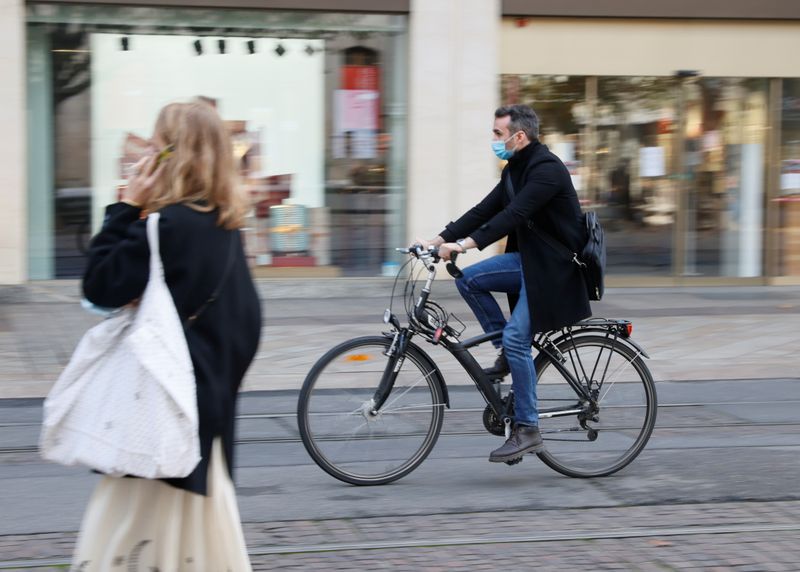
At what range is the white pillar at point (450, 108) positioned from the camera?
43.4 feet

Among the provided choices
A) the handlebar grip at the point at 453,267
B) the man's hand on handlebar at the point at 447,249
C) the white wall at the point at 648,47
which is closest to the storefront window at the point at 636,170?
the white wall at the point at 648,47

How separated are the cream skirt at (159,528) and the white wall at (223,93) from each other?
9.58m

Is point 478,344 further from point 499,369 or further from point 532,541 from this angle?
point 532,541

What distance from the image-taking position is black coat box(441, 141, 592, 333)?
538cm

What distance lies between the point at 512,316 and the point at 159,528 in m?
2.51

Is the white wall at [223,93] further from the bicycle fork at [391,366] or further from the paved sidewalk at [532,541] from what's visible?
the paved sidewalk at [532,541]

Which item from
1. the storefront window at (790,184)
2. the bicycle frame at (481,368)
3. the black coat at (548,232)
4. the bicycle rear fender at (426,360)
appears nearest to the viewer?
the black coat at (548,232)

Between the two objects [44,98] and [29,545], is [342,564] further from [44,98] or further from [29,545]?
[44,98]

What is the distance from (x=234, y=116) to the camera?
13.1 metres

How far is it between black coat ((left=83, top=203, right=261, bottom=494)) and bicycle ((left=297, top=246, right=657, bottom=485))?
6.01 ft

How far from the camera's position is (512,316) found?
18.2 ft

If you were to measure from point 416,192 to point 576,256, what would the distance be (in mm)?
7923

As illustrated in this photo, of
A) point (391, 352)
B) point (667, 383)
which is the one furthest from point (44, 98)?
point (391, 352)

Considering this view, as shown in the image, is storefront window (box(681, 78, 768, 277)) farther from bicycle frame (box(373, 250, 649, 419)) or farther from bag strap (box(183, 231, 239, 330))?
bag strap (box(183, 231, 239, 330))
